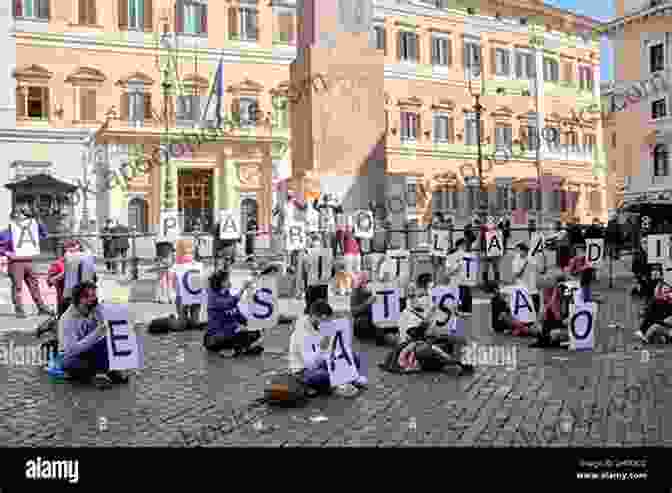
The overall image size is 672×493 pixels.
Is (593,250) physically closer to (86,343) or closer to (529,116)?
(86,343)

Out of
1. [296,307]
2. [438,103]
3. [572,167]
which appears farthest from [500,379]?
[572,167]

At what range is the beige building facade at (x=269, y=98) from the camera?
34688 millimetres

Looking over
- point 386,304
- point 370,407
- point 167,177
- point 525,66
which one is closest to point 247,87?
point 167,177

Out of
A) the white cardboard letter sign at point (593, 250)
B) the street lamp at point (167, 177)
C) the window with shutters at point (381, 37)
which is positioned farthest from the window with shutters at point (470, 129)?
the white cardboard letter sign at point (593, 250)

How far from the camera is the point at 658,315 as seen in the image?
10.1m

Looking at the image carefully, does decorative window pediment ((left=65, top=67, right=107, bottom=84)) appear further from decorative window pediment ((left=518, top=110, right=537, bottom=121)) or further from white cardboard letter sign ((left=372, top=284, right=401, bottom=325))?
white cardboard letter sign ((left=372, top=284, right=401, bottom=325))

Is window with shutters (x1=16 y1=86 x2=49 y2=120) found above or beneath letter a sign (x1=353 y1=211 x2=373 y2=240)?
above

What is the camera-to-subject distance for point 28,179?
3156cm

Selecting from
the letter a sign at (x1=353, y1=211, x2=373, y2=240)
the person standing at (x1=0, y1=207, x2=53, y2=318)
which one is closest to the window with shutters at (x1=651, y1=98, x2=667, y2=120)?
the letter a sign at (x1=353, y1=211, x2=373, y2=240)

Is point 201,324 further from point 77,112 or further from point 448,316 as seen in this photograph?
point 77,112

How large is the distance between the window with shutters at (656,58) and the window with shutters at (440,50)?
967cm

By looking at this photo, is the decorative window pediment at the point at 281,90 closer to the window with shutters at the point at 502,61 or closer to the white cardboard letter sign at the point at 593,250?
the window with shutters at the point at 502,61

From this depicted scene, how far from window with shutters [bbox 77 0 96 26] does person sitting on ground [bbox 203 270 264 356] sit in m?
28.8

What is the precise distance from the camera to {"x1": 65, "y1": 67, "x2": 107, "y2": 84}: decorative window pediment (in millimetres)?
34938
